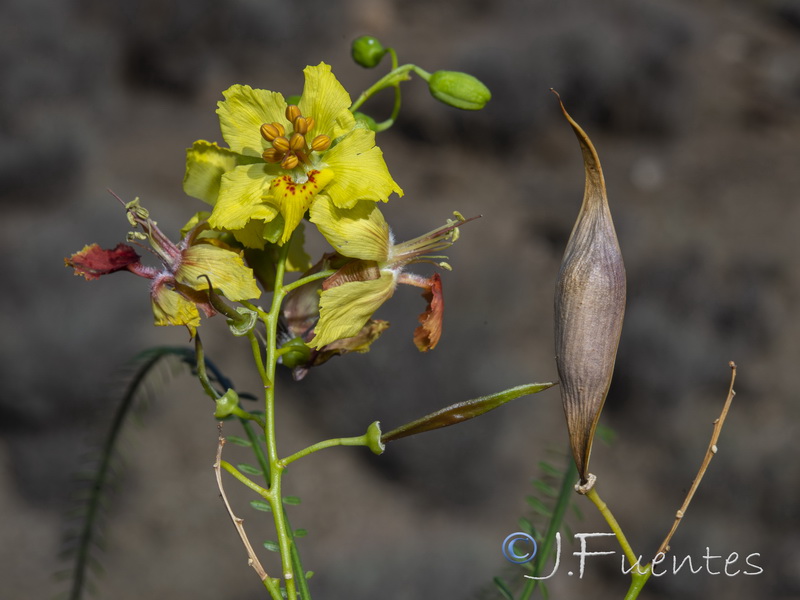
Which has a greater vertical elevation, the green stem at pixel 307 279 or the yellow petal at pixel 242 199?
the yellow petal at pixel 242 199

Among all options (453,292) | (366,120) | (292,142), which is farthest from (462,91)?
(453,292)

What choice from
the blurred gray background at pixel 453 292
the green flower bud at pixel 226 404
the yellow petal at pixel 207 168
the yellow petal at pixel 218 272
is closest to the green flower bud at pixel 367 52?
the yellow petal at pixel 207 168

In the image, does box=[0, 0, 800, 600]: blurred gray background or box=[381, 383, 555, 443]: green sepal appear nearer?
box=[381, 383, 555, 443]: green sepal

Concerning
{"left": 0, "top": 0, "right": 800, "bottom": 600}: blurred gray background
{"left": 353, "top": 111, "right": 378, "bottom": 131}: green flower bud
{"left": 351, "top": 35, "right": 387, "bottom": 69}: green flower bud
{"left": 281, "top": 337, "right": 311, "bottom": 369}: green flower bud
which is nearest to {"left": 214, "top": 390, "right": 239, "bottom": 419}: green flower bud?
{"left": 281, "top": 337, "right": 311, "bottom": 369}: green flower bud

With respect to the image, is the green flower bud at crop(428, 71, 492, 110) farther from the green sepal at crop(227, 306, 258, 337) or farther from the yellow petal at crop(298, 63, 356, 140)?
the green sepal at crop(227, 306, 258, 337)

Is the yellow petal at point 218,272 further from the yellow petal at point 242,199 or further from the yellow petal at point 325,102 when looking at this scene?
the yellow petal at point 325,102

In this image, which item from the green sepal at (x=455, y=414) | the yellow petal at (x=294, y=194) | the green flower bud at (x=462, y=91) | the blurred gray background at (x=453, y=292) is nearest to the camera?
the green sepal at (x=455, y=414)

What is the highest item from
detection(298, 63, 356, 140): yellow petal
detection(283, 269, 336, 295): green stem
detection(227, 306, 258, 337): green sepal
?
detection(298, 63, 356, 140): yellow petal
